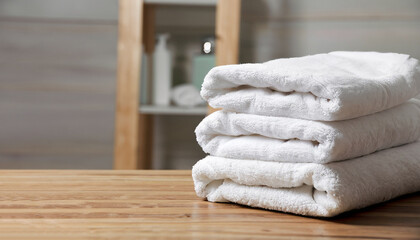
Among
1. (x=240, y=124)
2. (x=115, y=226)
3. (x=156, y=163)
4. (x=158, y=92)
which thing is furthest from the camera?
(x=156, y=163)

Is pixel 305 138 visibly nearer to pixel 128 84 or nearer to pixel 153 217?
pixel 153 217

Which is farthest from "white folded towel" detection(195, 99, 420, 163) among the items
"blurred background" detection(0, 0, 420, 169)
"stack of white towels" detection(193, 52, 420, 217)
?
"blurred background" detection(0, 0, 420, 169)

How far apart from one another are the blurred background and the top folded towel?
139 centimetres

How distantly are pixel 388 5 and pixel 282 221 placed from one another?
174cm

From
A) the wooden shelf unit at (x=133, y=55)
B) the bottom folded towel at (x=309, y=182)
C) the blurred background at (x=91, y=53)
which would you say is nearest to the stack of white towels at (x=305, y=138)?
the bottom folded towel at (x=309, y=182)

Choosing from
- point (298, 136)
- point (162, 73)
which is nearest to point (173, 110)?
point (162, 73)

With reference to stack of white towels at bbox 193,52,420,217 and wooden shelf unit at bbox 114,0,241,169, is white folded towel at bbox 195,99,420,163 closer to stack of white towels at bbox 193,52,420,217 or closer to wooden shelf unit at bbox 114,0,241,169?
stack of white towels at bbox 193,52,420,217

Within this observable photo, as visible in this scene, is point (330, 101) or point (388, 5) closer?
point (330, 101)

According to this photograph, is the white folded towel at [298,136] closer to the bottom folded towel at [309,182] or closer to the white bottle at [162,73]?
the bottom folded towel at [309,182]

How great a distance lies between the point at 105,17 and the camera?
220cm

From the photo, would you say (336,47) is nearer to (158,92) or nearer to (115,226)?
(158,92)

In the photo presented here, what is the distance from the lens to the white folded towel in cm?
63

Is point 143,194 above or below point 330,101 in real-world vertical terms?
below

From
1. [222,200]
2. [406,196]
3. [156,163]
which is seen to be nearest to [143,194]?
[222,200]
